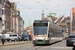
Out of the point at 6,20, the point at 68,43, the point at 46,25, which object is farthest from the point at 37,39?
the point at 6,20

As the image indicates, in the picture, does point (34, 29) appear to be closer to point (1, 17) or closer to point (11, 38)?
point (11, 38)

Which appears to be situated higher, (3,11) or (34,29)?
(3,11)

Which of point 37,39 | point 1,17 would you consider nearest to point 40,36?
point 37,39

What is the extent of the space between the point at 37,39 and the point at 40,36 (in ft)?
1.58

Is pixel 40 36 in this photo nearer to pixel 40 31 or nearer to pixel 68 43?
pixel 40 31

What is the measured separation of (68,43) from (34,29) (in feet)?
14.2

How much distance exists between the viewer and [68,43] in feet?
76.2

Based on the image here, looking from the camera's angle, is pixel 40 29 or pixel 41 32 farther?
pixel 40 29

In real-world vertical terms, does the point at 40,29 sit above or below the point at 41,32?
above

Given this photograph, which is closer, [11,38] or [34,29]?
[34,29]

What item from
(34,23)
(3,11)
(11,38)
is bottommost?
(11,38)

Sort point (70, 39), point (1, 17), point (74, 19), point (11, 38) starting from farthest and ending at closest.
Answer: point (74, 19) < point (1, 17) < point (11, 38) < point (70, 39)

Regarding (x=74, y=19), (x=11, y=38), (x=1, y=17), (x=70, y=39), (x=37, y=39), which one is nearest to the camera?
(x=70, y=39)

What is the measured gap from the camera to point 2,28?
7262cm
